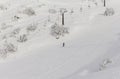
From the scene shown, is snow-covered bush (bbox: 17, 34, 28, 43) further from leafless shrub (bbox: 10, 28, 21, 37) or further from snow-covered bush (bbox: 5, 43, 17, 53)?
snow-covered bush (bbox: 5, 43, 17, 53)

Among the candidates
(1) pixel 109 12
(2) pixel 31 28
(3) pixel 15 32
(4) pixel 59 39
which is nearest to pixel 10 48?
(3) pixel 15 32

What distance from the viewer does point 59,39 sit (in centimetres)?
853

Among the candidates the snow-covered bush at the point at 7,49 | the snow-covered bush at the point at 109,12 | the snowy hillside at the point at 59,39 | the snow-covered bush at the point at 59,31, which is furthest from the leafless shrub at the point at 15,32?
the snow-covered bush at the point at 109,12

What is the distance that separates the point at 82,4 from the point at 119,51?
4940mm

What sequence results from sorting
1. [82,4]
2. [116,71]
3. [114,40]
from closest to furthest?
[116,71] < [114,40] < [82,4]

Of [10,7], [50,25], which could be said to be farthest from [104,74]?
[10,7]

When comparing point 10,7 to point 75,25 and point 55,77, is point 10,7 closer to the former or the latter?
point 75,25

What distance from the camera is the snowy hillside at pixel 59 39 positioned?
6555mm

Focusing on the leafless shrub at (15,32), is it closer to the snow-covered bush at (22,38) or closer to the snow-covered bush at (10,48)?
the snow-covered bush at (22,38)

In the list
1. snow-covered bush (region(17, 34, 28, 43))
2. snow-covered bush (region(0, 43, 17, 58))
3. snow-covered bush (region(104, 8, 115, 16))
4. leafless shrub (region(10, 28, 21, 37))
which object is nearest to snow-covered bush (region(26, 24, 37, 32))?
leafless shrub (region(10, 28, 21, 37))

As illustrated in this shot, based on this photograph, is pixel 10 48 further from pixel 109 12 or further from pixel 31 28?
pixel 109 12

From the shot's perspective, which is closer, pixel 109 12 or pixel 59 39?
pixel 59 39

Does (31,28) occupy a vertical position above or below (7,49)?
above

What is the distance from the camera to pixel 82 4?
11.2 metres
